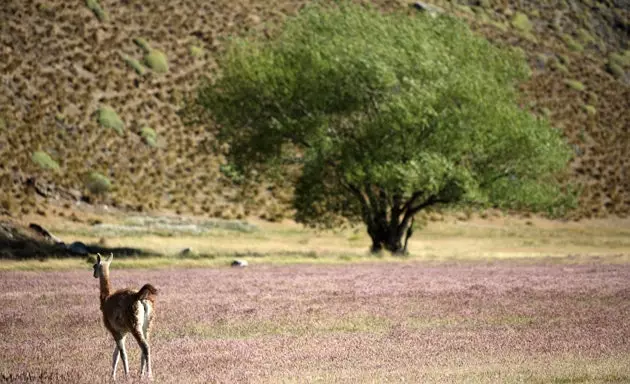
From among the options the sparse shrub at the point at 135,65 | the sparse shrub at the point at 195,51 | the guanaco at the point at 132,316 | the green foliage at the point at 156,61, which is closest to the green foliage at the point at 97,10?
Answer: the green foliage at the point at 156,61

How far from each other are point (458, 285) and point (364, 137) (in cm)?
1749

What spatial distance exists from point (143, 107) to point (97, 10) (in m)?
12.4

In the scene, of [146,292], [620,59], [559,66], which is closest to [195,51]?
[559,66]

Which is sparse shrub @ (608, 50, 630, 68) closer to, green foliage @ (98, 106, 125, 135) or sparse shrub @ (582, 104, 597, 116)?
sparse shrub @ (582, 104, 597, 116)

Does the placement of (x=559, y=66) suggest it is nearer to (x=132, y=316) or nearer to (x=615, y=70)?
(x=615, y=70)

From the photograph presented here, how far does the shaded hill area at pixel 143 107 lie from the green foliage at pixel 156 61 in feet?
0.32

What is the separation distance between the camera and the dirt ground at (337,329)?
41.4 ft

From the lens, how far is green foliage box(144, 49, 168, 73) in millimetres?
83938

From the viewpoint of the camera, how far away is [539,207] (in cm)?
4506

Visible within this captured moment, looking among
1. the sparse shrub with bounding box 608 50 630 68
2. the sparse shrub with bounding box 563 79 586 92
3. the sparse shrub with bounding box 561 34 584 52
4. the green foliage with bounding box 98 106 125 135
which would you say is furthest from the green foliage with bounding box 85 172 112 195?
the sparse shrub with bounding box 608 50 630 68

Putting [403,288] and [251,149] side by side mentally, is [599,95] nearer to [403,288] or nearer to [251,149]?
[251,149]

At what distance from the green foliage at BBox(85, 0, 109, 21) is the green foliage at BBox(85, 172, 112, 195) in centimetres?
2170

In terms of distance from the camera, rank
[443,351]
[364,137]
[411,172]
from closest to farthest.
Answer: [443,351] → [411,172] → [364,137]

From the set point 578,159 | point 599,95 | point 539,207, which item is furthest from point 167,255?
point 599,95
